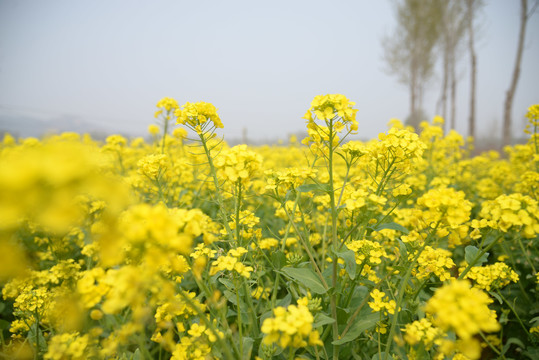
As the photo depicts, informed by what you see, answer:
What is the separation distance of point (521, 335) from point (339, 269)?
166 centimetres

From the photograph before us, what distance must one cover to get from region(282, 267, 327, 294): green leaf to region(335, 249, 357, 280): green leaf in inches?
6.9

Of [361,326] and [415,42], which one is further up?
[415,42]

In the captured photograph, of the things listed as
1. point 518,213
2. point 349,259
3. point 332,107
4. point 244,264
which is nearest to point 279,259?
point 244,264

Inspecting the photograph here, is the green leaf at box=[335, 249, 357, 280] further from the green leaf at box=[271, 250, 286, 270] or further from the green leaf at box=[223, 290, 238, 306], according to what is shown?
the green leaf at box=[223, 290, 238, 306]

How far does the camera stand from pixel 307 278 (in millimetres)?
1528

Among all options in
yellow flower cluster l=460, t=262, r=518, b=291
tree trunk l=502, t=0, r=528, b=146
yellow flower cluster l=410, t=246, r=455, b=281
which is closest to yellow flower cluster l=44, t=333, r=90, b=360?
yellow flower cluster l=410, t=246, r=455, b=281

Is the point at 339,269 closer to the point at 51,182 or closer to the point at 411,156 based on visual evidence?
the point at 411,156

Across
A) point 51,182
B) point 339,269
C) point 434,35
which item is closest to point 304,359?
point 339,269

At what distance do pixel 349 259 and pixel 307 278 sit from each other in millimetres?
267

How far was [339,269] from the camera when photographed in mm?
2020

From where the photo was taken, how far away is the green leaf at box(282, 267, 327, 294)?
1.48 m

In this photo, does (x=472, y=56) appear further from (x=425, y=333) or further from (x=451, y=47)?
(x=425, y=333)

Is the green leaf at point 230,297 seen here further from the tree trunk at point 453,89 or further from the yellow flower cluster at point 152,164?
the tree trunk at point 453,89

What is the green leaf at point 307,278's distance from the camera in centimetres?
148
